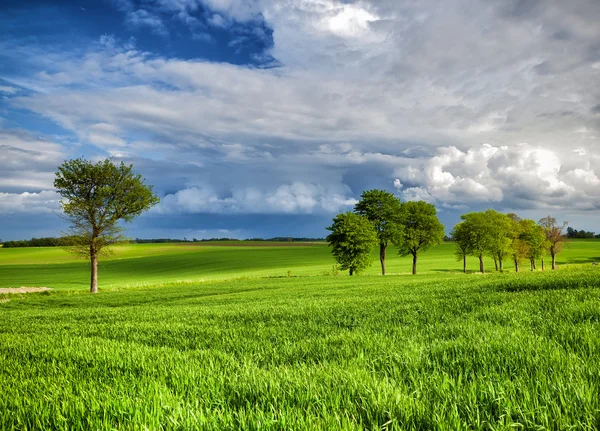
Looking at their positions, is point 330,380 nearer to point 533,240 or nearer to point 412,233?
point 412,233

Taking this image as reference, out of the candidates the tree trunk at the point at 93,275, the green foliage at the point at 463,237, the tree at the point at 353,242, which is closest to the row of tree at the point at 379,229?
the tree at the point at 353,242

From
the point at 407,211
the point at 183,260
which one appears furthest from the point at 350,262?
the point at 183,260

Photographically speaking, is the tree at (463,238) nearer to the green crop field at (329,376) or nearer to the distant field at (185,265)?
the distant field at (185,265)

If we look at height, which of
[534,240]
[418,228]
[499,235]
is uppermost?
[418,228]

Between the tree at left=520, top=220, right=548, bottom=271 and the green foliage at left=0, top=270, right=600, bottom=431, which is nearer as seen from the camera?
the green foliage at left=0, top=270, right=600, bottom=431

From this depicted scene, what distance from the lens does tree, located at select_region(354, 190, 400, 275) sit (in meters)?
71.4

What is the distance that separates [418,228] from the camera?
74.1 metres

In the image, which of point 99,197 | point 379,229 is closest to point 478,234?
point 379,229

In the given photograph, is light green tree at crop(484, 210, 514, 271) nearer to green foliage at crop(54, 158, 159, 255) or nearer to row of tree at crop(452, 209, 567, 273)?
row of tree at crop(452, 209, 567, 273)

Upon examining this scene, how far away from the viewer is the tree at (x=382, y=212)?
7138cm

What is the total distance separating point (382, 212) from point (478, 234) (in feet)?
71.6

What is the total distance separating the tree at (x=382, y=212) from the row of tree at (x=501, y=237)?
17.8 meters

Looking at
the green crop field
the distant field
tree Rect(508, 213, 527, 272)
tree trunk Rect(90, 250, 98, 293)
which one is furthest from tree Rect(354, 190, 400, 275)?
the green crop field

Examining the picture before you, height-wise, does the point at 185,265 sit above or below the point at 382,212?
below
